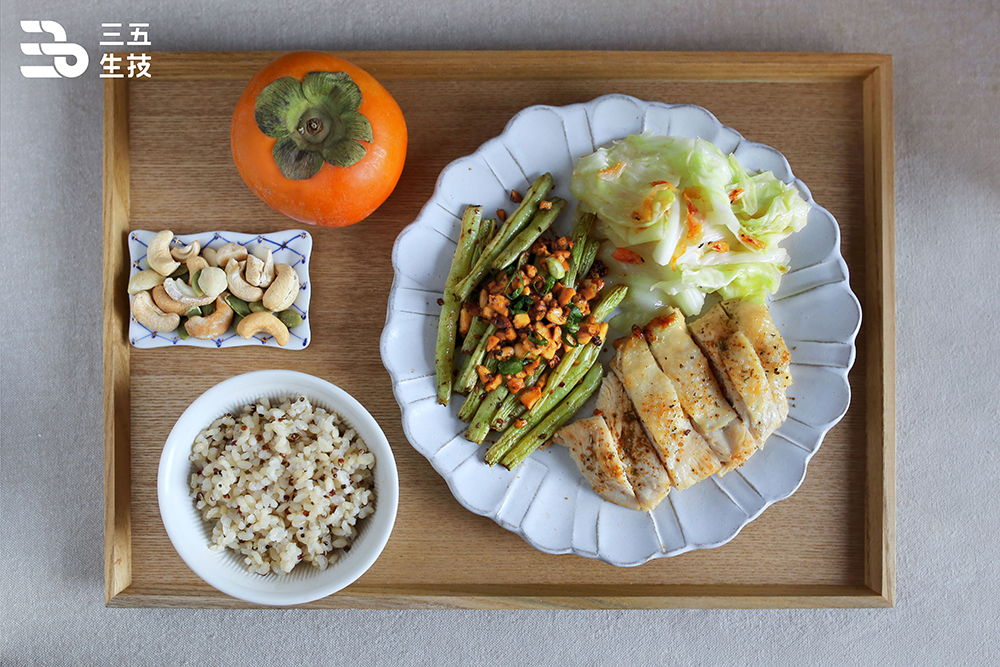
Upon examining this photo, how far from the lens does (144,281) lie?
8.00ft

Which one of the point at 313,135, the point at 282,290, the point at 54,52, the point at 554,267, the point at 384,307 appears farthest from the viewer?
the point at 54,52

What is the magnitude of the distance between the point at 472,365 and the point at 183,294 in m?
1.16

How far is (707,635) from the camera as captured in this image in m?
2.78

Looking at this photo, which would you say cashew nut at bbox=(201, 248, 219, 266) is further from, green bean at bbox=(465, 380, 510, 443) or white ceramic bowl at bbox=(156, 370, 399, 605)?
green bean at bbox=(465, 380, 510, 443)

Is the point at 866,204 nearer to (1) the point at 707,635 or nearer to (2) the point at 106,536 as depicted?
(1) the point at 707,635

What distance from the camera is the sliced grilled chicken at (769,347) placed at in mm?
2346

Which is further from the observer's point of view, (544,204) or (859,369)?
(859,369)

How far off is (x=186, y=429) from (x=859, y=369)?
8.74 ft

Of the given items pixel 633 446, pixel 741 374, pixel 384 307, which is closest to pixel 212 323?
pixel 384 307

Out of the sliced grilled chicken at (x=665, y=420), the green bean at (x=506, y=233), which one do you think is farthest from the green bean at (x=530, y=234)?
the sliced grilled chicken at (x=665, y=420)

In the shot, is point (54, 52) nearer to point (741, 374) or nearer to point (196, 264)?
point (196, 264)

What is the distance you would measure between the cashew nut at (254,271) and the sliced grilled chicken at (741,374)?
1.72 meters

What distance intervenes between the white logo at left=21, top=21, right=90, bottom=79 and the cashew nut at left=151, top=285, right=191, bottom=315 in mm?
1092

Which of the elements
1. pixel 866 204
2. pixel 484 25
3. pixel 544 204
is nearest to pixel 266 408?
pixel 544 204
